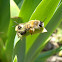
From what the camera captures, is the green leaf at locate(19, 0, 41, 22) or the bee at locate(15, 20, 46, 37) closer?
the bee at locate(15, 20, 46, 37)

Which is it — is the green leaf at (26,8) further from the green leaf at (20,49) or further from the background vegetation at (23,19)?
the green leaf at (20,49)

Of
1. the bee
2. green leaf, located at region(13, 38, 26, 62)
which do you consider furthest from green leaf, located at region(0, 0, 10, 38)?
the bee

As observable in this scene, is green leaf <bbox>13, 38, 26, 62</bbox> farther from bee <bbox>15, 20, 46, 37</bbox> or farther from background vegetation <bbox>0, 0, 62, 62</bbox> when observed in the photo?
bee <bbox>15, 20, 46, 37</bbox>

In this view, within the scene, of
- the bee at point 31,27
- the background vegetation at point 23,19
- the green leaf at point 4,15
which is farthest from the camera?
the green leaf at point 4,15

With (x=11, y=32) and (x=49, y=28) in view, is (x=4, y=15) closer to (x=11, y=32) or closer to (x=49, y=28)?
(x=11, y=32)

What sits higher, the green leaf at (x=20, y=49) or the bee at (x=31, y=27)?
the bee at (x=31, y=27)

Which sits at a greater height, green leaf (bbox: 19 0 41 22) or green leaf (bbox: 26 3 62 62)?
green leaf (bbox: 19 0 41 22)

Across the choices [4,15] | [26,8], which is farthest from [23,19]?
[4,15]

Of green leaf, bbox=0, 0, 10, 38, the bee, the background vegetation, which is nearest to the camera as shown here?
the bee

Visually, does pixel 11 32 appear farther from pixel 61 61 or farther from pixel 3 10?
pixel 61 61

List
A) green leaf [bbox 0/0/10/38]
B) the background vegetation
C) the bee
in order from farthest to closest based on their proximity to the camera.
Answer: green leaf [bbox 0/0/10/38]
the background vegetation
the bee

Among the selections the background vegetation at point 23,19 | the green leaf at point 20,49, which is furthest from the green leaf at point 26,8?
the green leaf at point 20,49
